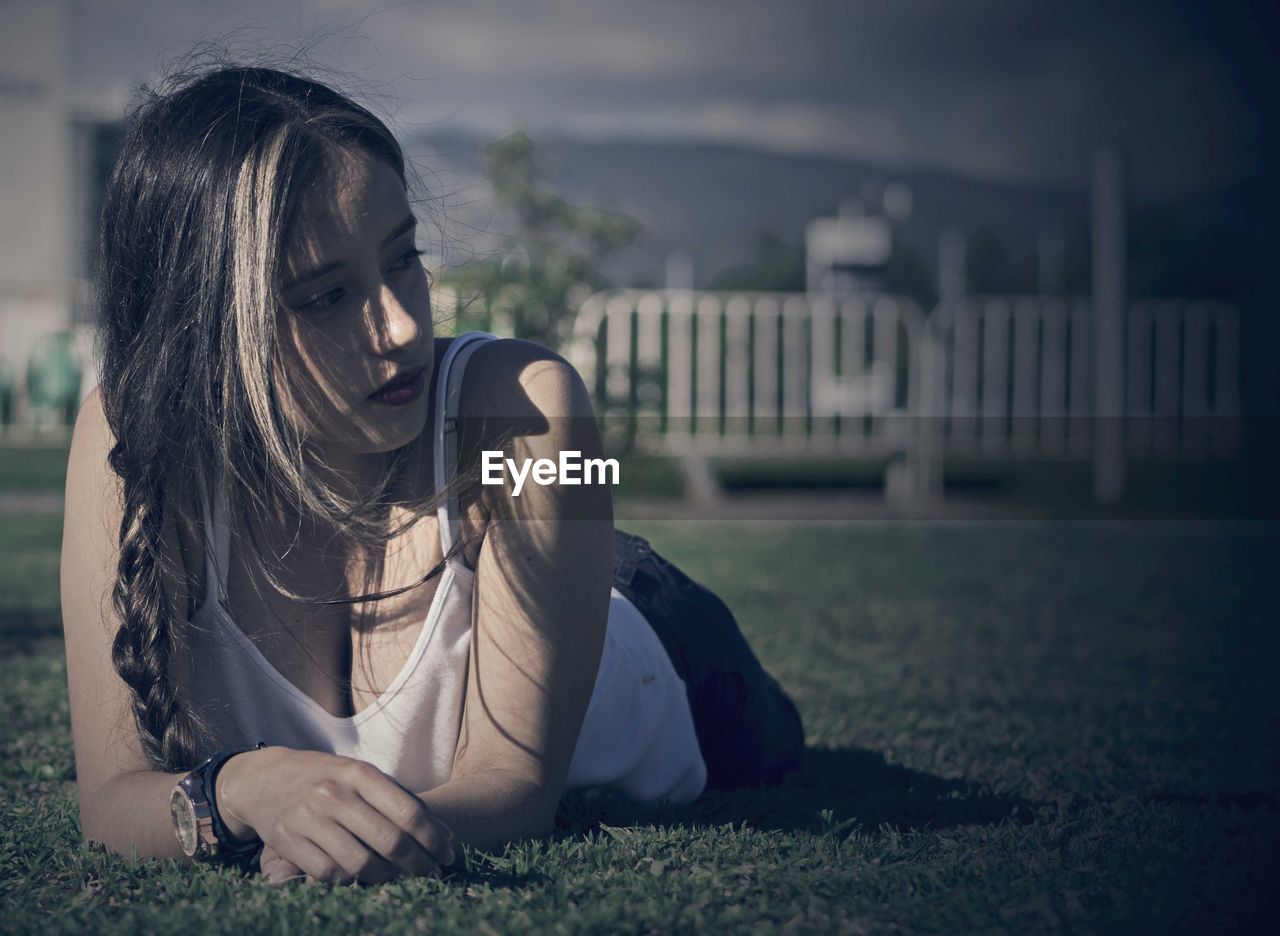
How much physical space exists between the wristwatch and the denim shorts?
907 millimetres

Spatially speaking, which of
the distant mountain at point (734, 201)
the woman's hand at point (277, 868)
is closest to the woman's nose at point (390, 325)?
the distant mountain at point (734, 201)

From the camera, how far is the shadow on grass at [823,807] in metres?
2.04

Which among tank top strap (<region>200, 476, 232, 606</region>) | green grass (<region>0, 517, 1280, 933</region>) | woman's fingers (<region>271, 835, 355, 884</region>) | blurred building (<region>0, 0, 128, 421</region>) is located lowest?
green grass (<region>0, 517, 1280, 933</region>)

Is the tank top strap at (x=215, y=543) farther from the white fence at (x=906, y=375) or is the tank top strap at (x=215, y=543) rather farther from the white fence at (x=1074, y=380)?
the white fence at (x=1074, y=380)

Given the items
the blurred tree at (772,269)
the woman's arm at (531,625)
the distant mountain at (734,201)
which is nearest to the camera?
the woman's arm at (531,625)

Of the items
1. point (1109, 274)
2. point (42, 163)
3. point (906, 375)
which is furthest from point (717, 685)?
point (42, 163)

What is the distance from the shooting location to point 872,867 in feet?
5.80

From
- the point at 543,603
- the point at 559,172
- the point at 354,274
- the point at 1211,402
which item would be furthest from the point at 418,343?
the point at 1211,402

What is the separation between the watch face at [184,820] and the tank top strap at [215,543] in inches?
10.8

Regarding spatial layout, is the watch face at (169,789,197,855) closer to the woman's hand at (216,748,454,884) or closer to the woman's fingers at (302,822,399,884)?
the woman's hand at (216,748,454,884)

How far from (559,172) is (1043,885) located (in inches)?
274

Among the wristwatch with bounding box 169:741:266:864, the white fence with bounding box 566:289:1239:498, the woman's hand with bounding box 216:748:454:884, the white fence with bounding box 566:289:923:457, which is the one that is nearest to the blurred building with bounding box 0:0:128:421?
the white fence with bounding box 566:289:923:457

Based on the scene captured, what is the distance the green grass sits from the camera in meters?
1.56

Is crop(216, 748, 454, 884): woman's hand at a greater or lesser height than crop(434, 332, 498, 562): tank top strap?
lesser
